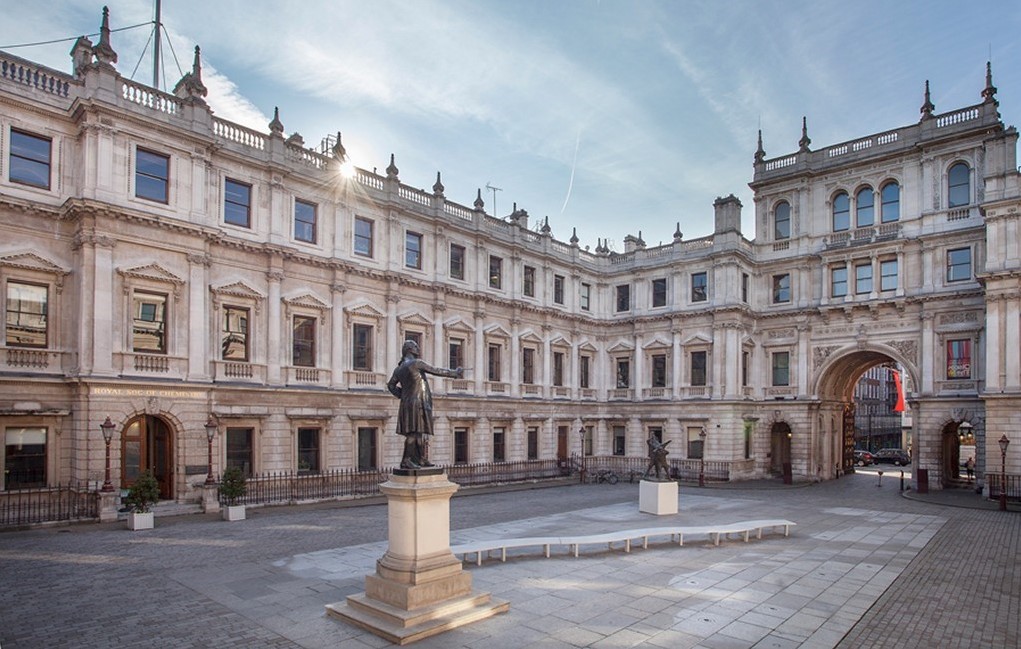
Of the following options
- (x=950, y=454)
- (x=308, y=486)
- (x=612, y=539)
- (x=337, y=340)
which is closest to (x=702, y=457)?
(x=950, y=454)

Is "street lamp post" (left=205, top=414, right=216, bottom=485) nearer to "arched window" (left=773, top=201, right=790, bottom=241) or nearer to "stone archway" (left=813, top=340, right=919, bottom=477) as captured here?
"stone archway" (left=813, top=340, right=919, bottom=477)

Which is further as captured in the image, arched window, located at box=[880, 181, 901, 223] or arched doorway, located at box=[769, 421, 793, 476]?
arched doorway, located at box=[769, 421, 793, 476]

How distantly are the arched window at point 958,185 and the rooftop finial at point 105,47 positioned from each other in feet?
121

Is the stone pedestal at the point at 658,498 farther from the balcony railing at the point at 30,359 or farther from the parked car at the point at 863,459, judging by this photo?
the parked car at the point at 863,459

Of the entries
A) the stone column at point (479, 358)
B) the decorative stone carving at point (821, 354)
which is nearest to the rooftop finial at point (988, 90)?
the decorative stone carving at point (821, 354)

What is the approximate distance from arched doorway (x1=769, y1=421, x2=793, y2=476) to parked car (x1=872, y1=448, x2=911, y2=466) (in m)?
19.7

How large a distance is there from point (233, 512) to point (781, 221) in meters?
33.1

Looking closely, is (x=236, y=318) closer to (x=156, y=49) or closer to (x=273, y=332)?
(x=273, y=332)

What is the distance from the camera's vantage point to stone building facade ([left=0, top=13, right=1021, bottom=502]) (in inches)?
803

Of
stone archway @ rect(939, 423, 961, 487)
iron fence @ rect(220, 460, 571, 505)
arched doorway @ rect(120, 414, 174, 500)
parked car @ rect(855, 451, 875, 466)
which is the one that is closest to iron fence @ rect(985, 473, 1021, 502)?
stone archway @ rect(939, 423, 961, 487)


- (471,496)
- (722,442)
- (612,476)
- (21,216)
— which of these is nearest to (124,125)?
(21,216)

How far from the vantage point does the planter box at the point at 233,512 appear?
19.8 m

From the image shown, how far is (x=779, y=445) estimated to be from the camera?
38438mm

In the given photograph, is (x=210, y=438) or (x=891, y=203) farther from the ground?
(x=891, y=203)
